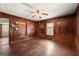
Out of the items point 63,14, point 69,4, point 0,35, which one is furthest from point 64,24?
point 0,35

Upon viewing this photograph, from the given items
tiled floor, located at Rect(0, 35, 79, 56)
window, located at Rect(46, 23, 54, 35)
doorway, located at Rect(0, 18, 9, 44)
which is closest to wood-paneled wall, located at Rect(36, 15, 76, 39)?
window, located at Rect(46, 23, 54, 35)

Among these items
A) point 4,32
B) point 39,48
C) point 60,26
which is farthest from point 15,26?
point 60,26

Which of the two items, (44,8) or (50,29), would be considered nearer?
(44,8)

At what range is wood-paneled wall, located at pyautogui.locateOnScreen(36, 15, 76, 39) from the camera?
2.25 meters

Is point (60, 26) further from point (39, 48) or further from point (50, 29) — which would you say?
point (39, 48)

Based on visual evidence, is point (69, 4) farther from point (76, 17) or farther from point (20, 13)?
point (20, 13)

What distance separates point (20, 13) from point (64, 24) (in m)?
1.00

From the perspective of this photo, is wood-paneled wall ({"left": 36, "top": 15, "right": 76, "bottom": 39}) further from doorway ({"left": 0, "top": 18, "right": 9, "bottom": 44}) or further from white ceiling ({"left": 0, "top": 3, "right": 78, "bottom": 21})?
doorway ({"left": 0, "top": 18, "right": 9, "bottom": 44})

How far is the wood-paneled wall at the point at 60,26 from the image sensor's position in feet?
7.38

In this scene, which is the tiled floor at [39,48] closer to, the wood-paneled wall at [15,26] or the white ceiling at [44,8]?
the wood-paneled wall at [15,26]

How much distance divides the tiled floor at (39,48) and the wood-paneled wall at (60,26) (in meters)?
0.18

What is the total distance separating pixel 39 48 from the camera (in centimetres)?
230

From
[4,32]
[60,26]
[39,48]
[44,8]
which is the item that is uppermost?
[44,8]

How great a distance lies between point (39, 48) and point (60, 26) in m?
0.67
